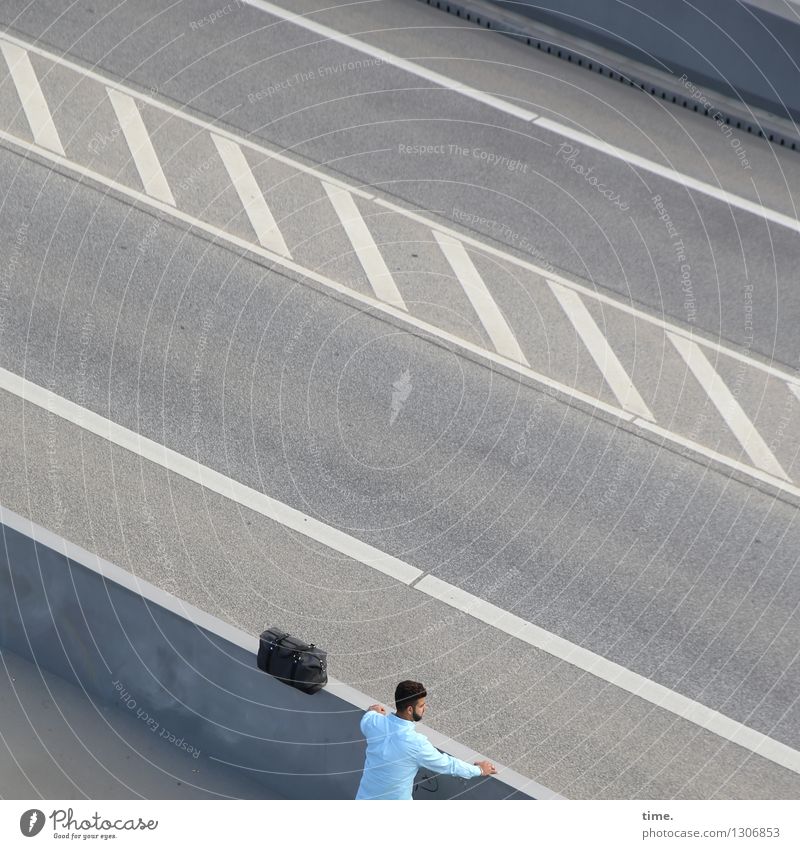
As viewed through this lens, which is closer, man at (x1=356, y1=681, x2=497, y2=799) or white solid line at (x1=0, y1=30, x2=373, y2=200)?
man at (x1=356, y1=681, x2=497, y2=799)

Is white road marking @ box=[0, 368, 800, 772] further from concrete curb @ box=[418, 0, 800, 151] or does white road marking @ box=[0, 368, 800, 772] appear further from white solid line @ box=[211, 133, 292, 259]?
concrete curb @ box=[418, 0, 800, 151]

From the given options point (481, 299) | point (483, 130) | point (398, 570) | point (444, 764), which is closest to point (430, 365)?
point (481, 299)

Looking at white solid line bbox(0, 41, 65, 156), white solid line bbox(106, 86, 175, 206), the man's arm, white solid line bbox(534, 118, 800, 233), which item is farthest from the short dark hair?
white solid line bbox(534, 118, 800, 233)

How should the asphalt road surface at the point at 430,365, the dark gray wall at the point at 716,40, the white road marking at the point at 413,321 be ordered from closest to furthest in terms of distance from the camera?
the asphalt road surface at the point at 430,365 < the white road marking at the point at 413,321 < the dark gray wall at the point at 716,40

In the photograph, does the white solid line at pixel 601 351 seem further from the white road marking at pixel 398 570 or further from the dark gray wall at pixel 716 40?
the dark gray wall at pixel 716 40

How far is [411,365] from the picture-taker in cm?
1347

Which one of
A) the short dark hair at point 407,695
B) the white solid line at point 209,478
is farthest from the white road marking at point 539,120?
the short dark hair at point 407,695

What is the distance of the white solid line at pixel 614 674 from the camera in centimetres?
1037

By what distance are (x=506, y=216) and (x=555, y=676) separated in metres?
6.18

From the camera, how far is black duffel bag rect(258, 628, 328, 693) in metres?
8.57

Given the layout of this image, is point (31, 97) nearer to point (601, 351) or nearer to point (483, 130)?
point (483, 130)

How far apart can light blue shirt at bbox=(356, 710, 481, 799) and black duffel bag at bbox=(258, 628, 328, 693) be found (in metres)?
0.55

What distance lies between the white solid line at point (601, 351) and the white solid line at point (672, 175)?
114 inches
